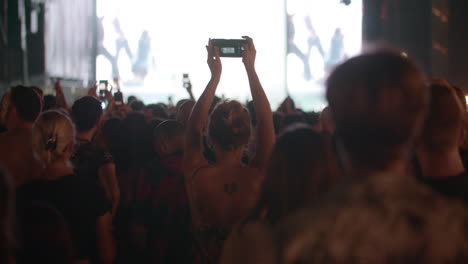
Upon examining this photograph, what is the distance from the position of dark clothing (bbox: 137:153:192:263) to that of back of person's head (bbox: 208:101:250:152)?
746 mm

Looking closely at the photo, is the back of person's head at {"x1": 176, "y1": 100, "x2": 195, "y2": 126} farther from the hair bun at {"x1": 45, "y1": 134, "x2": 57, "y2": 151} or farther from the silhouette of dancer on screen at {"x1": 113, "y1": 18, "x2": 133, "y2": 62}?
the silhouette of dancer on screen at {"x1": 113, "y1": 18, "x2": 133, "y2": 62}

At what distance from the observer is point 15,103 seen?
3518 millimetres

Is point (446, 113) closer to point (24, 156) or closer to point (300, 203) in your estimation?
point (300, 203)

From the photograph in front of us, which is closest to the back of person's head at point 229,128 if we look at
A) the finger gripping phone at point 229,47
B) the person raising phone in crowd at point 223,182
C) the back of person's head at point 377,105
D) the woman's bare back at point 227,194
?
the person raising phone in crowd at point 223,182

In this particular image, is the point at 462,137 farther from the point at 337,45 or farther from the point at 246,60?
the point at 337,45

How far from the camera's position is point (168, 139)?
3.44 m

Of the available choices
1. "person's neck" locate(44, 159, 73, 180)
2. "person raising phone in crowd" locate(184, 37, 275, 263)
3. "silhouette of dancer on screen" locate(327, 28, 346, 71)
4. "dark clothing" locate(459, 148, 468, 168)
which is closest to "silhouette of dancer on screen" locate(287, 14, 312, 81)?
"silhouette of dancer on screen" locate(327, 28, 346, 71)

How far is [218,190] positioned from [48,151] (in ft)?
2.32

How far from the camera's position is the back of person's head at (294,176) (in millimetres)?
1565

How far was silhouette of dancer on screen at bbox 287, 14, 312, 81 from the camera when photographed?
15.8m

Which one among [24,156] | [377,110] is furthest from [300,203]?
[24,156]

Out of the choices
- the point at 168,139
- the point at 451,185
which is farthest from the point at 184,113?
the point at 451,185

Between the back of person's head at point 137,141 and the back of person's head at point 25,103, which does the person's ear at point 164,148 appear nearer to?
the back of person's head at point 137,141

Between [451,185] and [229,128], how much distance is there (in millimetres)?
934
